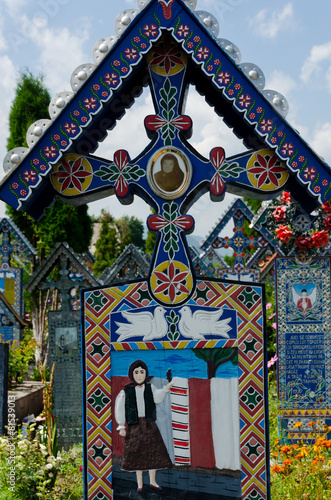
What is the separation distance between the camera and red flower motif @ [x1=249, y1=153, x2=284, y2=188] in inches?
135

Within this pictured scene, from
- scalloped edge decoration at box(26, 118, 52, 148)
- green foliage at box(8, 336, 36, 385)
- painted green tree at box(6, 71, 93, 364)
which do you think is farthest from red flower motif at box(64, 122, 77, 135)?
painted green tree at box(6, 71, 93, 364)

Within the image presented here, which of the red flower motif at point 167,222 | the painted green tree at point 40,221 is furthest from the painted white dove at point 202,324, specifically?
the painted green tree at point 40,221

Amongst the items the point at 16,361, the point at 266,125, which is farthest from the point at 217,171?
the point at 16,361

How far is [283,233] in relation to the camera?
7074mm

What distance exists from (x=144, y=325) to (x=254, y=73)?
1.72 m

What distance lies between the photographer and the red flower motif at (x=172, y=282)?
3.40 metres

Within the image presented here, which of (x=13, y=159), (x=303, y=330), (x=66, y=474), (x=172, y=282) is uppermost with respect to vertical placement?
(x=13, y=159)

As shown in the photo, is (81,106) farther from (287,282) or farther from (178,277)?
(287,282)

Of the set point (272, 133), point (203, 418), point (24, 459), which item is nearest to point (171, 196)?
point (272, 133)

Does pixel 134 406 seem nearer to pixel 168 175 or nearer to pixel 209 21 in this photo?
pixel 168 175

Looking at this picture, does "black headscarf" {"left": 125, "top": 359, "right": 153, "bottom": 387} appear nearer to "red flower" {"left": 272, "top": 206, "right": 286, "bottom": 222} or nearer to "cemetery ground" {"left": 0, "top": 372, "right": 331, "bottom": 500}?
"cemetery ground" {"left": 0, "top": 372, "right": 331, "bottom": 500}

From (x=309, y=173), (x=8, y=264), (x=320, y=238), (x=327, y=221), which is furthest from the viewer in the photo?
(x=8, y=264)

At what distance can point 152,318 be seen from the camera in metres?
3.41

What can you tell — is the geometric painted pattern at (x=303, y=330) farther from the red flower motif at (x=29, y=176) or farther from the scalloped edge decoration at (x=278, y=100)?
the red flower motif at (x=29, y=176)
